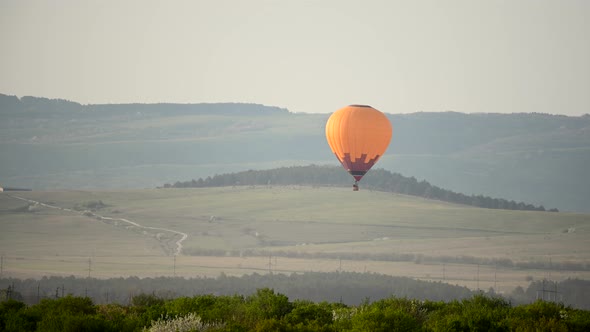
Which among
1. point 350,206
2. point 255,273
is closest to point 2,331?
point 255,273

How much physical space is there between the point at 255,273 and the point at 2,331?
77.2 meters

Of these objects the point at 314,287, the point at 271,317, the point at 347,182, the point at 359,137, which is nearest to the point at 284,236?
the point at 314,287

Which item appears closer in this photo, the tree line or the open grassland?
the tree line

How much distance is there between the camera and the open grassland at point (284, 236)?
110 meters

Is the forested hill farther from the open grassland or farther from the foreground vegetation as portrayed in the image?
the foreground vegetation

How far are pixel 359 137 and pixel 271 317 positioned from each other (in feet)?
115

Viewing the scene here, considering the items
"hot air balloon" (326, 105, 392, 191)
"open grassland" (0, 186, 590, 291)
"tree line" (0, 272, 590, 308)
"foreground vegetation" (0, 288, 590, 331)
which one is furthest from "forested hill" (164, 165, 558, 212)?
"foreground vegetation" (0, 288, 590, 331)

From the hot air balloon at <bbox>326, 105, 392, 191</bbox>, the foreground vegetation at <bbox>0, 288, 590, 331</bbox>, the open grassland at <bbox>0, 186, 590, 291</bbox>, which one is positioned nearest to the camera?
the foreground vegetation at <bbox>0, 288, 590, 331</bbox>

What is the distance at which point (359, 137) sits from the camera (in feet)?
217

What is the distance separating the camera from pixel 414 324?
1110 inches

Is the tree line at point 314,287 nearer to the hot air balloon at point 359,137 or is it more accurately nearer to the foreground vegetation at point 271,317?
the hot air balloon at point 359,137

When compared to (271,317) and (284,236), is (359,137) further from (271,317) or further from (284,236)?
(284,236)

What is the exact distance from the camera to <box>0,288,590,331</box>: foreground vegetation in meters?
26.7

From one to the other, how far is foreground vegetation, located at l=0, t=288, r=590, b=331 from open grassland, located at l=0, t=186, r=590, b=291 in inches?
2647
